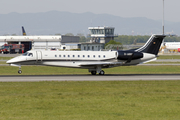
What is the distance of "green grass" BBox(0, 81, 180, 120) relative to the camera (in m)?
16.5

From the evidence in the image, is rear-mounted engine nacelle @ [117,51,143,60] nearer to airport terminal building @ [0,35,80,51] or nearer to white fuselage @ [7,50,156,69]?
white fuselage @ [7,50,156,69]

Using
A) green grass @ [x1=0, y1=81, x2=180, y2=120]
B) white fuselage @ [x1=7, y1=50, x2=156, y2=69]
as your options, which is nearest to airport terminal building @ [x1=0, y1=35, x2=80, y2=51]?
white fuselage @ [x1=7, y1=50, x2=156, y2=69]

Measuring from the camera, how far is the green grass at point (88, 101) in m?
16.5

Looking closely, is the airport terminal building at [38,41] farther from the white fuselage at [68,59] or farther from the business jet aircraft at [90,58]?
the white fuselage at [68,59]

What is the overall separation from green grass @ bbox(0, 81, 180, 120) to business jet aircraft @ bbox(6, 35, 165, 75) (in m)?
9.02

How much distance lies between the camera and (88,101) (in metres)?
20.4

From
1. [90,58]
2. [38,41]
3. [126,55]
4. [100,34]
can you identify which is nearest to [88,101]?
[90,58]

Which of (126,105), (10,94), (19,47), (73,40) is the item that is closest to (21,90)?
(10,94)

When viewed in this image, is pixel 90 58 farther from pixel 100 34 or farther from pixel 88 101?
pixel 100 34

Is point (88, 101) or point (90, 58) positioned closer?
→ point (88, 101)

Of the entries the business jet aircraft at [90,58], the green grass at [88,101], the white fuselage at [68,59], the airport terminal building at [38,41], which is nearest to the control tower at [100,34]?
the airport terminal building at [38,41]

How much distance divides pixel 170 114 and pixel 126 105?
3.19m

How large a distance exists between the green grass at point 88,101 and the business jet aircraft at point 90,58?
9016 millimetres

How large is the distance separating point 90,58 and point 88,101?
18487mm
